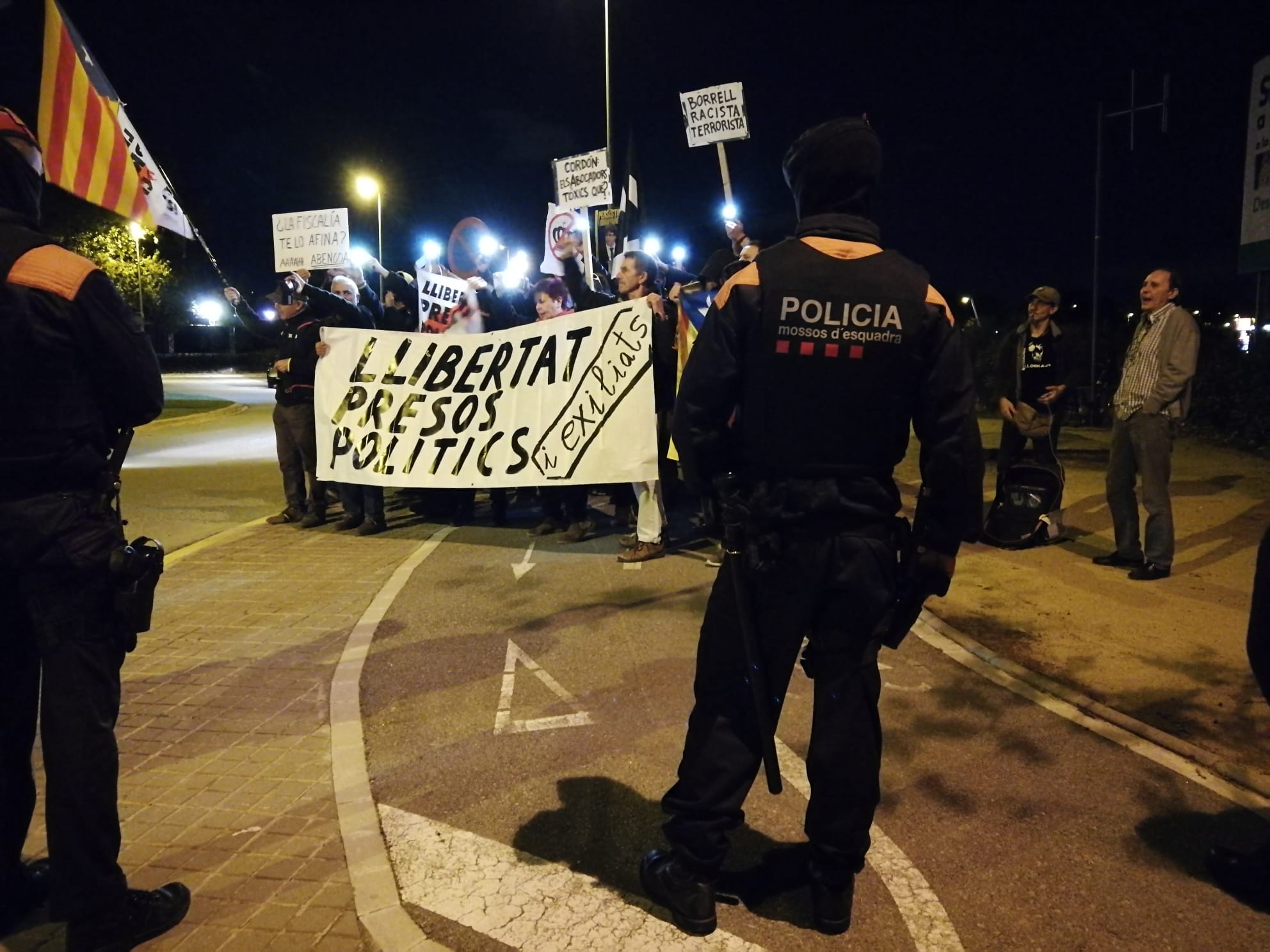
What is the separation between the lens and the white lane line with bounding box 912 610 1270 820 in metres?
3.57

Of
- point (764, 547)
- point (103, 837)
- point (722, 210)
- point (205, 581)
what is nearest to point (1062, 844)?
point (764, 547)

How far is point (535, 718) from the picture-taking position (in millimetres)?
4340

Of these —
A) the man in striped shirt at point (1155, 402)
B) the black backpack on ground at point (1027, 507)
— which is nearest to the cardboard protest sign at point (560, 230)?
the black backpack on ground at point (1027, 507)

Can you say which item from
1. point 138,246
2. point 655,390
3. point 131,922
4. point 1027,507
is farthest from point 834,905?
point 138,246

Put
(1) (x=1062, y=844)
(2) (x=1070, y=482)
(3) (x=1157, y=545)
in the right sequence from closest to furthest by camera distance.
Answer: (1) (x=1062, y=844)
(3) (x=1157, y=545)
(2) (x=1070, y=482)

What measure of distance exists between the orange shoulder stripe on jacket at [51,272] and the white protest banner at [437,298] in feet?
25.5

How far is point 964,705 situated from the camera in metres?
4.45

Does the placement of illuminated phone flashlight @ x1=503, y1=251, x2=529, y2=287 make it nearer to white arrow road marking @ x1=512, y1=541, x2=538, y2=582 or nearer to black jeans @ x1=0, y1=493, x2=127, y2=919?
white arrow road marking @ x1=512, y1=541, x2=538, y2=582

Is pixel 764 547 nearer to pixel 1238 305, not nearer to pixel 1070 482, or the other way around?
pixel 1070 482

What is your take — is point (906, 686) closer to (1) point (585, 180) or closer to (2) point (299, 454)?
(2) point (299, 454)

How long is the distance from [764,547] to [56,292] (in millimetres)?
2096

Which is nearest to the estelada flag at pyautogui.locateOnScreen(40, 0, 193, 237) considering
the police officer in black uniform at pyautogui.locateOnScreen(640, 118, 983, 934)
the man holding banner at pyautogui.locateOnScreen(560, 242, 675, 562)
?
the man holding banner at pyautogui.locateOnScreen(560, 242, 675, 562)

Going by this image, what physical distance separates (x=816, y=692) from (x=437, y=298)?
8748mm

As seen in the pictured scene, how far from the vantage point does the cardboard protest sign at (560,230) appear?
1254 centimetres
